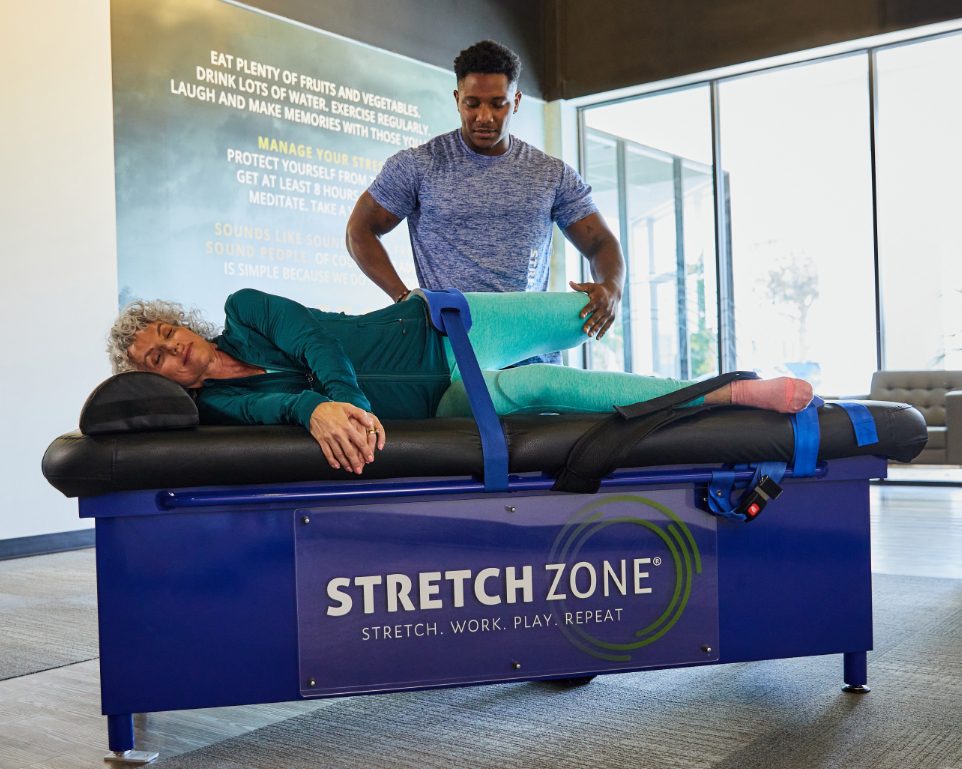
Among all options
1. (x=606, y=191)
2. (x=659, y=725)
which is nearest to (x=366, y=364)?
(x=659, y=725)

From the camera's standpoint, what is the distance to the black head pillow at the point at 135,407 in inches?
60.7

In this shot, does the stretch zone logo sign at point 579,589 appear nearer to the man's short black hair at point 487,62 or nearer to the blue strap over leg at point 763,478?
the blue strap over leg at point 763,478

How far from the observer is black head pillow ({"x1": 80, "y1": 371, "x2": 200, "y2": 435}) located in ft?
5.06

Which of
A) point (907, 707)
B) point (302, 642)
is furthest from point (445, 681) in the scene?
point (907, 707)

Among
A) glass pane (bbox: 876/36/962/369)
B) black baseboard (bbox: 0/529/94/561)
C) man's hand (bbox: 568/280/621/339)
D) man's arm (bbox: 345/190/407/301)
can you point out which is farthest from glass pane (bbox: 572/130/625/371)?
man's hand (bbox: 568/280/621/339)

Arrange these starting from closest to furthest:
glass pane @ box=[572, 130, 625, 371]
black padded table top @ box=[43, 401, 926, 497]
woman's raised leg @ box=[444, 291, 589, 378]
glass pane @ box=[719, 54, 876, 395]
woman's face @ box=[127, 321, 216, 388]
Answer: black padded table top @ box=[43, 401, 926, 497], woman's face @ box=[127, 321, 216, 388], woman's raised leg @ box=[444, 291, 589, 378], glass pane @ box=[719, 54, 876, 395], glass pane @ box=[572, 130, 625, 371]

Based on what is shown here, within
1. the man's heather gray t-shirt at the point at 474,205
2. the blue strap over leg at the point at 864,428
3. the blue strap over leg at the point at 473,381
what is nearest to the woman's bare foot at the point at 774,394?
the blue strap over leg at the point at 864,428

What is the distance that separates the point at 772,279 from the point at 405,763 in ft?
18.5

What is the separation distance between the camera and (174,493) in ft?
5.15

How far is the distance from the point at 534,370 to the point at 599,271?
0.68m

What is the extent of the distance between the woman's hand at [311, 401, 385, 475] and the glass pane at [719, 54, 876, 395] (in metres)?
5.45

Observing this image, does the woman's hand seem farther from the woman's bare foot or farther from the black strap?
the woman's bare foot

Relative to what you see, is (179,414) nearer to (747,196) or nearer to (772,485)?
(772,485)

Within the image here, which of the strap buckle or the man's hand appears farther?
the man's hand
